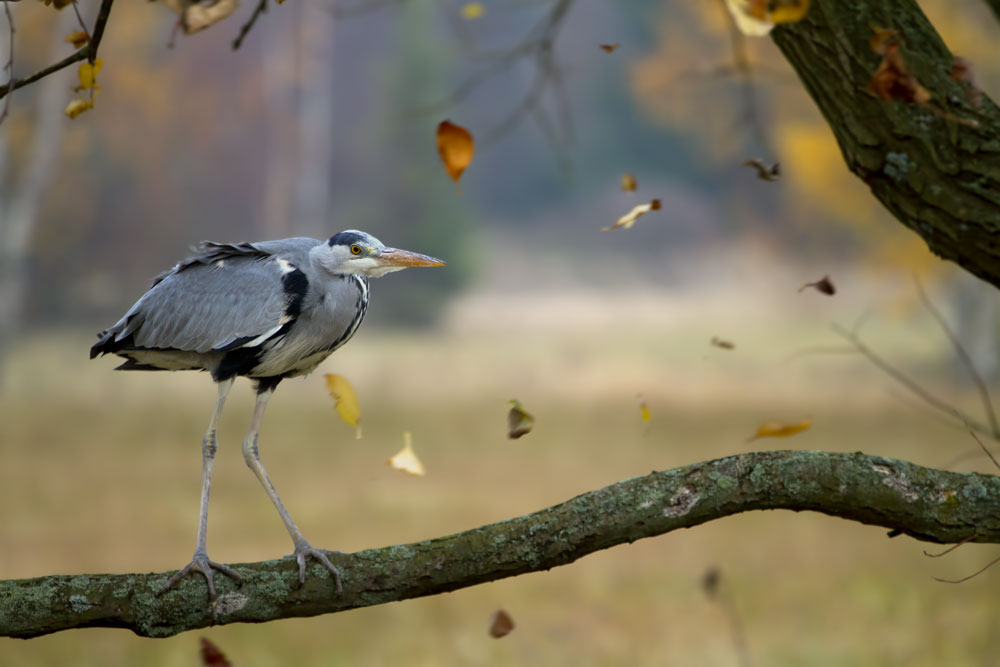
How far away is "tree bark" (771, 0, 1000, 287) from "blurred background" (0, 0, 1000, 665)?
0.65 meters

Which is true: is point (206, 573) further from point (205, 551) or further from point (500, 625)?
point (500, 625)

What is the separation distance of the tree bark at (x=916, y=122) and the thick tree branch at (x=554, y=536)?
57cm

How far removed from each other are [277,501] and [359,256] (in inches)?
25.2

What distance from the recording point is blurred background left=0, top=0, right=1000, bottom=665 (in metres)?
5.37

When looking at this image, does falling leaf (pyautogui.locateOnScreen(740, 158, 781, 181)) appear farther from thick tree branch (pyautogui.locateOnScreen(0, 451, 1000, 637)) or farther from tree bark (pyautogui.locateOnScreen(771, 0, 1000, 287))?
thick tree branch (pyautogui.locateOnScreen(0, 451, 1000, 637))

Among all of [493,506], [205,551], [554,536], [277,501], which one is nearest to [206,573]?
[205,551]

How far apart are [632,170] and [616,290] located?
277 cm

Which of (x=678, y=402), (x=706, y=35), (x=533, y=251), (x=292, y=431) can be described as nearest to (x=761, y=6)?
(x=292, y=431)

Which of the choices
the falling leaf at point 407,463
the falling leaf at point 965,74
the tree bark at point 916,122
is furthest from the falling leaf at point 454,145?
the falling leaf at point 965,74

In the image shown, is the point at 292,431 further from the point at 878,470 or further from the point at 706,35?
the point at 706,35

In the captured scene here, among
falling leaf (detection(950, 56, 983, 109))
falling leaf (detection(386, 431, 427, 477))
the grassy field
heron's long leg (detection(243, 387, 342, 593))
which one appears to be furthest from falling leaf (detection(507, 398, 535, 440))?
the grassy field

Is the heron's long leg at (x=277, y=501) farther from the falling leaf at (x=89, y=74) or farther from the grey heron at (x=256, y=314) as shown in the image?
the falling leaf at (x=89, y=74)

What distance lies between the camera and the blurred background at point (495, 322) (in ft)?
17.6

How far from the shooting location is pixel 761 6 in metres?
1.42
